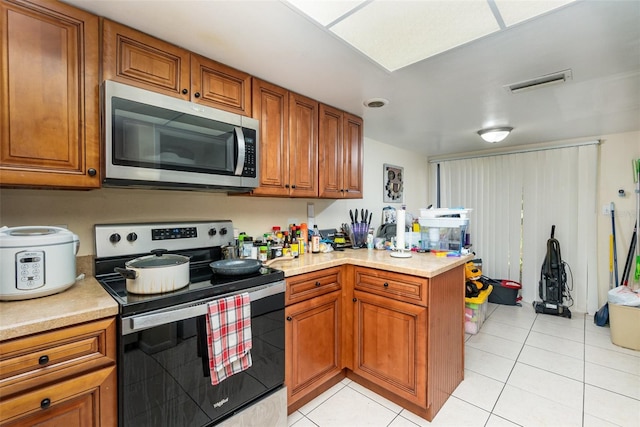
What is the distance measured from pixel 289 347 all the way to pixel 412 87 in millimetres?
1897

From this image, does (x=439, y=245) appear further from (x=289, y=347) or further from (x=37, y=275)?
(x=37, y=275)

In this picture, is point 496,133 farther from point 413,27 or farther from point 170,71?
point 170,71

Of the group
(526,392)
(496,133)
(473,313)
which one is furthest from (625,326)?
(496,133)

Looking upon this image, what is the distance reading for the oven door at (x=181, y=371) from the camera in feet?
3.51

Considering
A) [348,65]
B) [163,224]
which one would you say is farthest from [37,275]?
[348,65]

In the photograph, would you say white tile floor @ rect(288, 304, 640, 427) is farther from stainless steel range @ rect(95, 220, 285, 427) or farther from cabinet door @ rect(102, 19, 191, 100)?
cabinet door @ rect(102, 19, 191, 100)

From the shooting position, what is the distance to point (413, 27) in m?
1.33

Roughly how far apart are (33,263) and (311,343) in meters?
1.43

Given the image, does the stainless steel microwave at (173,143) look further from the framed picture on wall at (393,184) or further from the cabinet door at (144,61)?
the framed picture on wall at (393,184)

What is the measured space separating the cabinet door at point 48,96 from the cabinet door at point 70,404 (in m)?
0.78

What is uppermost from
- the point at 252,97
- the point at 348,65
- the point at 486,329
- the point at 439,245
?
the point at 348,65

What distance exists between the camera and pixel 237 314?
1327 mm

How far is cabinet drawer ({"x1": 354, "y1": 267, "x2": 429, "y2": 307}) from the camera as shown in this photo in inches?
65.3

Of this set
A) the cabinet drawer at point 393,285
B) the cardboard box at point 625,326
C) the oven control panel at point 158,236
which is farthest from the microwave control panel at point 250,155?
the cardboard box at point 625,326
